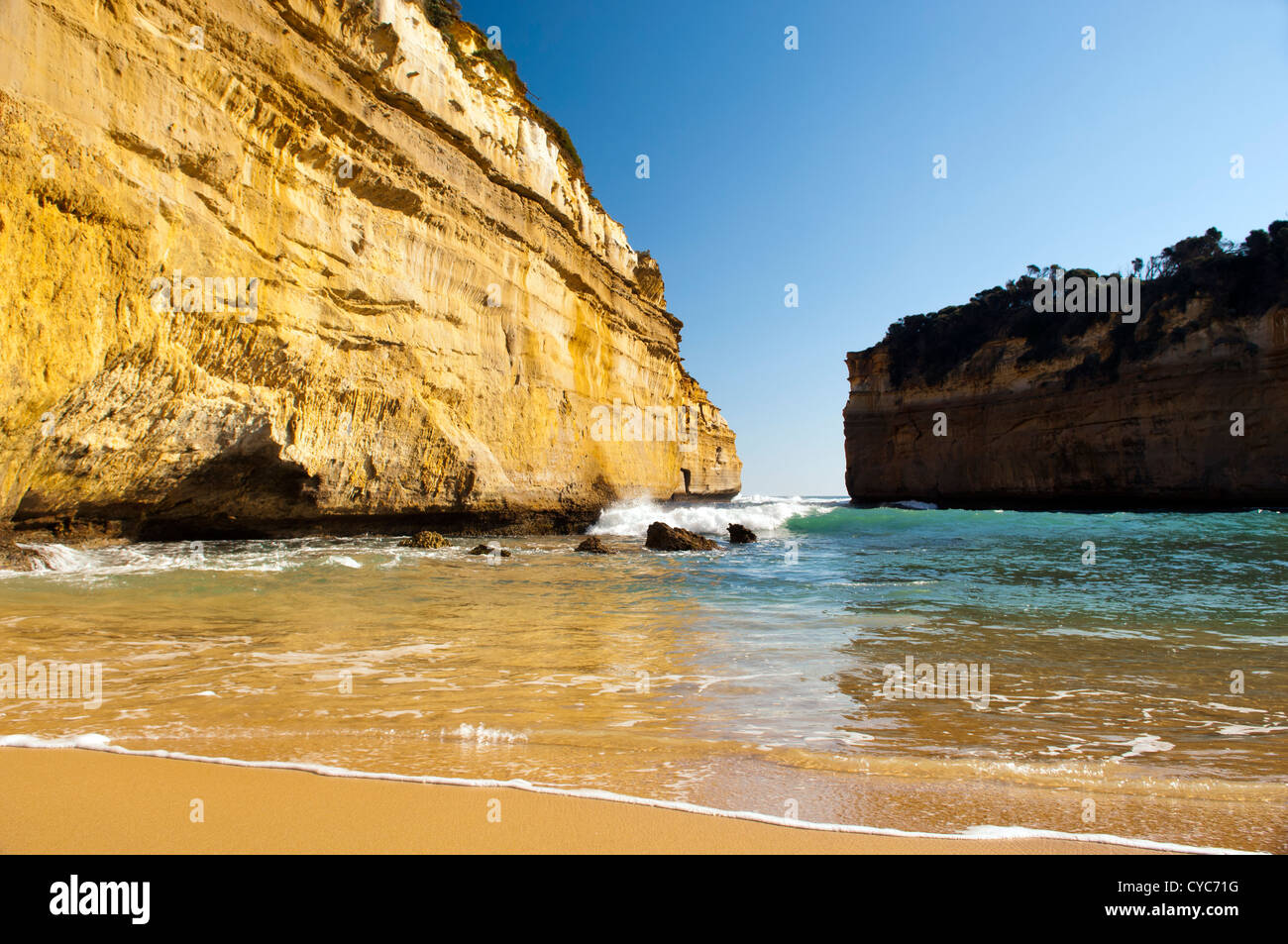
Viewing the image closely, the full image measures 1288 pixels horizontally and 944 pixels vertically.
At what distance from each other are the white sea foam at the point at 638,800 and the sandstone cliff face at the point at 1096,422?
3647 cm

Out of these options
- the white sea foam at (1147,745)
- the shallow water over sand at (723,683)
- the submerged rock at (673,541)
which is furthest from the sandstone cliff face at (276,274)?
the white sea foam at (1147,745)

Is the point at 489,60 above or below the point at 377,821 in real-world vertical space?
above

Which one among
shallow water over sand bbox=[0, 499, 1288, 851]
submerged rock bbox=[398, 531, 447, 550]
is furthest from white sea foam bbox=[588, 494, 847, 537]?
shallow water over sand bbox=[0, 499, 1288, 851]

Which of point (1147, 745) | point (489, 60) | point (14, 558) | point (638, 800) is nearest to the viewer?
point (638, 800)

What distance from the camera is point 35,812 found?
6.54 ft

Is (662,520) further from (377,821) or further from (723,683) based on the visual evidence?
(377,821)

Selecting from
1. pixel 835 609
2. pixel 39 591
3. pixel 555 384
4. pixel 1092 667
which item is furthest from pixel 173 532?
pixel 1092 667

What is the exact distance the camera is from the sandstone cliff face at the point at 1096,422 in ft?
94.8

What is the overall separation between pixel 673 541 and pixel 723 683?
32.6 feet

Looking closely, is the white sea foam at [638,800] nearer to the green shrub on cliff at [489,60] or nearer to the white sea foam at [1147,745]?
the white sea foam at [1147,745]

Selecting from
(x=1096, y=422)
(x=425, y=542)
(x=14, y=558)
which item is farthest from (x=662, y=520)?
(x=1096, y=422)

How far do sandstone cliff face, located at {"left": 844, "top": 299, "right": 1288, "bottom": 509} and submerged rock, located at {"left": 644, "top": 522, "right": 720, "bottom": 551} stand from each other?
95.9ft

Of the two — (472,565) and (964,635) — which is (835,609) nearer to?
(964,635)

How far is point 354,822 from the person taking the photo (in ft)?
6.49
